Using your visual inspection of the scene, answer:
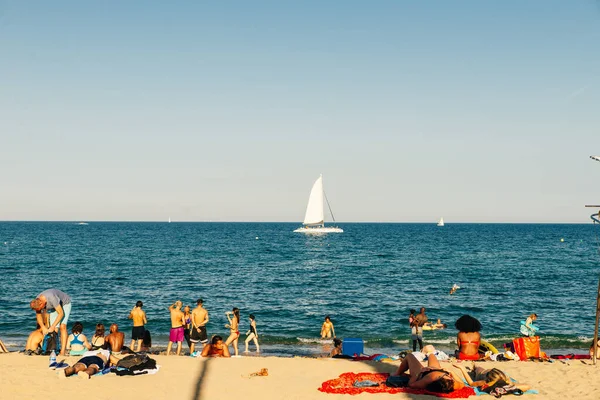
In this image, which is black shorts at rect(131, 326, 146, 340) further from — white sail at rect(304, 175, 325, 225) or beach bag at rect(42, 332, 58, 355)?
white sail at rect(304, 175, 325, 225)

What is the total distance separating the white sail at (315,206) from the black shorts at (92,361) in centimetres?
10291

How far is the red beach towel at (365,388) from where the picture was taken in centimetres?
1241

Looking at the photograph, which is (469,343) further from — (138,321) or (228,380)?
Result: (138,321)

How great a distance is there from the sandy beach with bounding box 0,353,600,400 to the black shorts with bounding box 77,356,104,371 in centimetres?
37

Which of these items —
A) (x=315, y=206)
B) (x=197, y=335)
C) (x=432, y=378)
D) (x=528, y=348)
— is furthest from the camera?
(x=315, y=206)

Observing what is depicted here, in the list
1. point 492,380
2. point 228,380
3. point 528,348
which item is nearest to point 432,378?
point 492,380

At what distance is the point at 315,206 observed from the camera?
120 metres

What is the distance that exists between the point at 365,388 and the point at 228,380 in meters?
3.79

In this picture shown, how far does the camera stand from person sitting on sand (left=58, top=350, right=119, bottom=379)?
529 inches

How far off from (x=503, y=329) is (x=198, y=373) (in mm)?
19671

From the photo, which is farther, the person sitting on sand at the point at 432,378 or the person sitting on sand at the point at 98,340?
the person sitting on sand at the point at 98,340

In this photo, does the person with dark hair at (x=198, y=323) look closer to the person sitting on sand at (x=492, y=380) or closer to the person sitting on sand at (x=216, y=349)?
the person sitting on sand at (x=216, y=349)

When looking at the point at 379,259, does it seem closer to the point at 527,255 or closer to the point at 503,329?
the point at 527,255

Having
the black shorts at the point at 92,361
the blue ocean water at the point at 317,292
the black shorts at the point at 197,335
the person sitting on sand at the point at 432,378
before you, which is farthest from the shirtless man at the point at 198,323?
the person sitting on sand at the point at 432,378
